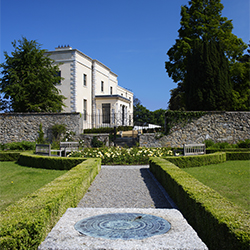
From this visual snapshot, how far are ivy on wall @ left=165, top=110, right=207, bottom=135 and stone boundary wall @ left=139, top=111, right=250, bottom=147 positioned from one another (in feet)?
0.72

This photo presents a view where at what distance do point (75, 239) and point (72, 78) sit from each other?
23924 millimetres

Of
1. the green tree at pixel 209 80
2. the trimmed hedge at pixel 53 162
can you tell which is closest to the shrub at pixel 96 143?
the trimmed hedge at pixel 53 162

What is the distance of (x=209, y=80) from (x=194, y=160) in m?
9.47

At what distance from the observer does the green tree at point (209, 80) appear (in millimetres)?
18125

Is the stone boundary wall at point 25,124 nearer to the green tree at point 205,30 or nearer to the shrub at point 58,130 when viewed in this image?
the shrub at point 58,130

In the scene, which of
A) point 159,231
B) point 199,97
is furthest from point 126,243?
point 199,97

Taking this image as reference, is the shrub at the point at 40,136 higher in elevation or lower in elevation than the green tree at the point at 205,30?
lower

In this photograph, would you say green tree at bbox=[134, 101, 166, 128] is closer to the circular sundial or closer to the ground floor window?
the ground floor window

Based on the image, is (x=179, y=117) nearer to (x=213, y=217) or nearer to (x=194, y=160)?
(x=194, y=160)

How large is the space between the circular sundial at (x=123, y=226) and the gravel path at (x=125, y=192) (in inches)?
84.1

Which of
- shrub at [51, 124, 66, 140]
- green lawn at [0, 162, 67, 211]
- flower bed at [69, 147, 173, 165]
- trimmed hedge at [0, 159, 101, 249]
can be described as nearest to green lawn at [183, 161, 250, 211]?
flower bed at [69, 147, 173, 165]

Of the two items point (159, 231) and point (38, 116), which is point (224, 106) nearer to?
point (38, 116)

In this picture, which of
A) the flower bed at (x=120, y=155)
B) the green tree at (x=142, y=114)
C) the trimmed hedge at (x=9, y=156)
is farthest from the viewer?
the green tree at (x=142, y=114)

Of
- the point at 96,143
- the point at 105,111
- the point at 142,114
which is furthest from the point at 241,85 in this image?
the point at 142,114
